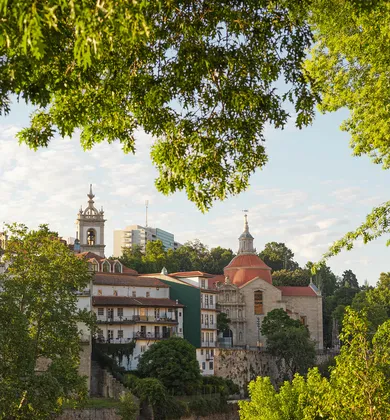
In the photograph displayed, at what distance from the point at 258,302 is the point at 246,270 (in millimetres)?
4936

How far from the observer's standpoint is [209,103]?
10.4 m

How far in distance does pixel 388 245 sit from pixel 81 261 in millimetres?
19772

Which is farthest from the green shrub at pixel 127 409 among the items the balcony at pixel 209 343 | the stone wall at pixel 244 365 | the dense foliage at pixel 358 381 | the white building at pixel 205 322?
the dense foliage at pixel 358 381

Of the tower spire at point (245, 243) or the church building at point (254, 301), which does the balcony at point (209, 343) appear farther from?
the tower spire at point (245, 243)

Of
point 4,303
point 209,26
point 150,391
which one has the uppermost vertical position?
point 209,26

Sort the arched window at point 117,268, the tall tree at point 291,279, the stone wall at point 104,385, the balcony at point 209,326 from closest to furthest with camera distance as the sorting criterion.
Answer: the stone wall at point 104,385 → the balcony at point 209,326 → the arched window at point 117,268 → the tall tree at point 291,279

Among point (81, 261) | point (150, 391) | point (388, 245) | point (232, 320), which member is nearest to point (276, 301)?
point (232, 320)

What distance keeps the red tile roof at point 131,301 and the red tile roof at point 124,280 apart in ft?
4.62

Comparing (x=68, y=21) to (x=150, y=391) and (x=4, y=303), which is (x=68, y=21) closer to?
(x=4, y=303)

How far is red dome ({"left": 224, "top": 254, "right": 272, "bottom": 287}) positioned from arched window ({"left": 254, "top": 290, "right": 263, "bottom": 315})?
234 cm

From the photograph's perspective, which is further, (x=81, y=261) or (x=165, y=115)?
(x=81, y=261)

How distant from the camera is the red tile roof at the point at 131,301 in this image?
191 ft

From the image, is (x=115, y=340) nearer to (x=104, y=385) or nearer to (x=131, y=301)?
(x=131, y=301)

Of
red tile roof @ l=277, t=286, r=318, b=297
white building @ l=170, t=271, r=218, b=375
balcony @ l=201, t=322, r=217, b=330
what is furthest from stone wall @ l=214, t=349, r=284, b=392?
red tile roof @ l=277, t=286, r=318, b=297
